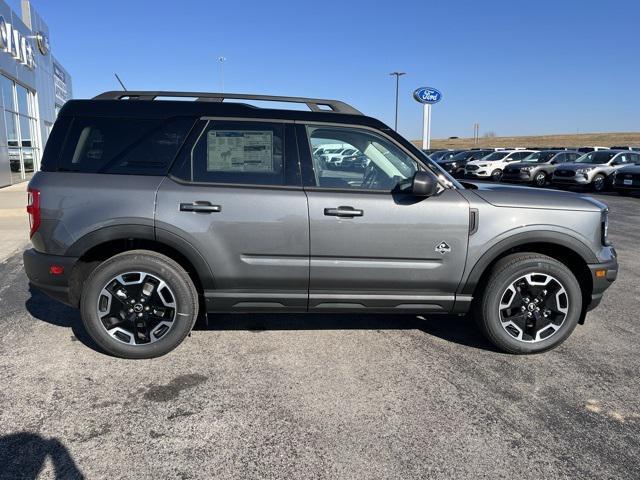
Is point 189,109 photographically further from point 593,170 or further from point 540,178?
point 540,178

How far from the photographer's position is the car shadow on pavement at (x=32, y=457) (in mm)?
2445

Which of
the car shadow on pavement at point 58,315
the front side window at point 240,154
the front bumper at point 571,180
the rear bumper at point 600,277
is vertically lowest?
the car shadow on pavement at point 58,315

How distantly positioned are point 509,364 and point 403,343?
2.76 feet

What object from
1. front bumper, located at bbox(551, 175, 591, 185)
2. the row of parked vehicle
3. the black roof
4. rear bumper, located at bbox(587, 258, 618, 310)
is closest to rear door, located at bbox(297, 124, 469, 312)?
the black roof

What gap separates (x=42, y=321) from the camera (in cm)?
452

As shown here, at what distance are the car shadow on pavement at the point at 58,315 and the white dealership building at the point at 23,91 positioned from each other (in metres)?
13.6

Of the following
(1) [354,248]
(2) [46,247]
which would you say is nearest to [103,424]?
(2) [46,247]

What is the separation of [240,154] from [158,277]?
3.61 ft

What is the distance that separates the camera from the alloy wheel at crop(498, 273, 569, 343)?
3887mm

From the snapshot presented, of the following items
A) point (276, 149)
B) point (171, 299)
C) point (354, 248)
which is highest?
point (276, 149)

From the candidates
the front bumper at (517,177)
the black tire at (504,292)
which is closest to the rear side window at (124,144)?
the black tire at (504,292)

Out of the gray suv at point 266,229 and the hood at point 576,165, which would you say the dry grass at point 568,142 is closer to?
the hood at point 576,165

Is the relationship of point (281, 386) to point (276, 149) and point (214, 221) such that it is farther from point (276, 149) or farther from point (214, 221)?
point (276, 149)

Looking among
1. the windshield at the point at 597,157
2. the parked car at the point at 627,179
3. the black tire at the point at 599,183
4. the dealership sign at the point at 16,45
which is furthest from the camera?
the windshield at the point at 597,157
